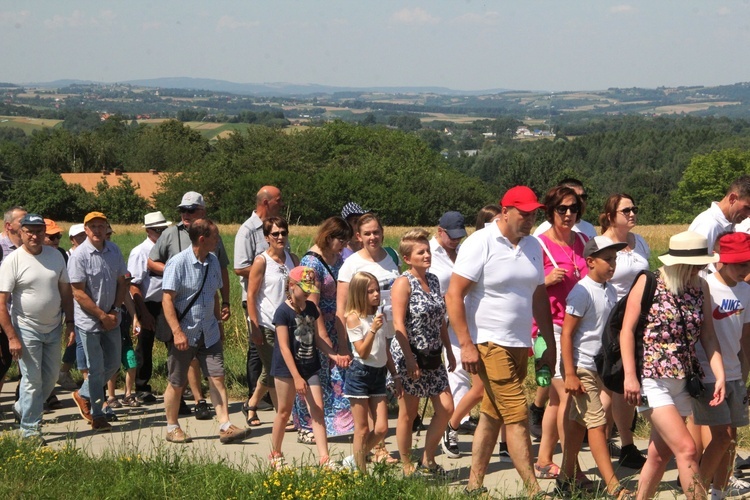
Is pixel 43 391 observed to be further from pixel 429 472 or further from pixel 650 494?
pixel 650 494

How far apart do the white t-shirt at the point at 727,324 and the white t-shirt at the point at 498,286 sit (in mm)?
1040

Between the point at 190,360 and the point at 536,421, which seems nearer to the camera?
the point at 190,360

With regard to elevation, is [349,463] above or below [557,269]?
below

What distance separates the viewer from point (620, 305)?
5.49 metres

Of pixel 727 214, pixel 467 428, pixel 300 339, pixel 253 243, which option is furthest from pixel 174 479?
pixel 727 214

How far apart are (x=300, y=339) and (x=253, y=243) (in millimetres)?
2113

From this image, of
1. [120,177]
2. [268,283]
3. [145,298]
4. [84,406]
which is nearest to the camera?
[268,283]

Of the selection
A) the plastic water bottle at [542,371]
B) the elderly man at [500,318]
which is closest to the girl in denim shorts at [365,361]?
the elderly man at [500,318]

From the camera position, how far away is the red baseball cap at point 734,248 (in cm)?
544

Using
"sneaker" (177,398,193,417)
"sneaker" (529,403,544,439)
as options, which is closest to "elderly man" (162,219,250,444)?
"sneaker" (177,398,193,417)

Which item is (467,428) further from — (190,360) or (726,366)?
(726,366)

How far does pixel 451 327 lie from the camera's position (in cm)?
659

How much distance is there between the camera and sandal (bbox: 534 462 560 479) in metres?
6.64

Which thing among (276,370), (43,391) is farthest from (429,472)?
(43,391)
